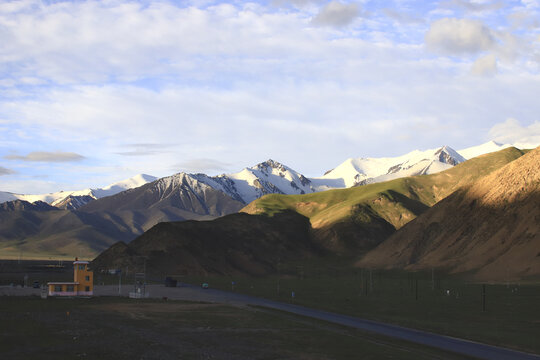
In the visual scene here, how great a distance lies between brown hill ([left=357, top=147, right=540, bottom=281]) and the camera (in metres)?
140

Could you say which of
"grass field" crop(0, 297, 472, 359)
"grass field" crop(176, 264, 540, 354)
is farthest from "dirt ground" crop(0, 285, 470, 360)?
"grass field" crop(176, 264, 540, 354)

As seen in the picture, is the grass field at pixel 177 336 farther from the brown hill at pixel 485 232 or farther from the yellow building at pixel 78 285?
the brown hill at pixel 485 232

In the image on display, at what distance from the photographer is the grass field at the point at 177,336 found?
41.4 metres

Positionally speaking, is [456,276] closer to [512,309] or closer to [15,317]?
[512,309]

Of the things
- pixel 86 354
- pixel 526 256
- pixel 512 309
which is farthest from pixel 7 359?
pixel 526 256

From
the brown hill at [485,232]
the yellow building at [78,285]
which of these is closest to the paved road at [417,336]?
the yellow building at [78,285]

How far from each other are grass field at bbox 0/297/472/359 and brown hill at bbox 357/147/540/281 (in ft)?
289

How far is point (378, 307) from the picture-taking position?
84.1 meters

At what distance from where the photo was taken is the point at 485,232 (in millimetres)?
163500

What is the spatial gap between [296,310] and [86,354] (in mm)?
40045

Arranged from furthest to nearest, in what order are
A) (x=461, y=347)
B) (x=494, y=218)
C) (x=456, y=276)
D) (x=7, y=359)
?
1. (x=494, y=218)
2. (x=456, y=276)
3. (x=461, y=347)
4. (x=7, y=359)

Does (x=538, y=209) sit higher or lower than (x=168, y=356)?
higher

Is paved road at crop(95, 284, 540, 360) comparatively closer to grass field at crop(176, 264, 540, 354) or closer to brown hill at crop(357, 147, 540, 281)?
grass field at crop(176, 264, 540, 354)

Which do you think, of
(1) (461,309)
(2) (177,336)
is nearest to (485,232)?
(1) (461,309)
